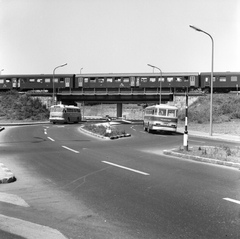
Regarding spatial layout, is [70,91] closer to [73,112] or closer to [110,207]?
[73,112]

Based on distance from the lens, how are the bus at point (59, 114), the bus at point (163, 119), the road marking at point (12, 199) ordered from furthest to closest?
the bus at point (59, 114) < the bus at point (163, 119) < the road marking at point (12, 199)

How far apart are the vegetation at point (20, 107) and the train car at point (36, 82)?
1.78 meters

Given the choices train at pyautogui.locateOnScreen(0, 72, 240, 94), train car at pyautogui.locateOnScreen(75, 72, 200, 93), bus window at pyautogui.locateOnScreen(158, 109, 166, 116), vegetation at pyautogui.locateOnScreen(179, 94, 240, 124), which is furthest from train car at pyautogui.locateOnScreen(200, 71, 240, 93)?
bus window at pyautogui.locateOnScreen(158, 109, 166, 116)

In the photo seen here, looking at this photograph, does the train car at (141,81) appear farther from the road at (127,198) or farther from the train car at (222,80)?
the road at (127,198)

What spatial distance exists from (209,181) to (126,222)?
3.76 metres

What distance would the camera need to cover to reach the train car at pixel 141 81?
5303cm

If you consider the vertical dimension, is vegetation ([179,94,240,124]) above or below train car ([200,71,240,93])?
below

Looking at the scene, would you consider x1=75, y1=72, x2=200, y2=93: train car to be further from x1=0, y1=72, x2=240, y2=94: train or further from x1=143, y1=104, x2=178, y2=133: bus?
x1=143, y1=104, x2=178, y2=133: bus

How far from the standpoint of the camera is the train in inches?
2050

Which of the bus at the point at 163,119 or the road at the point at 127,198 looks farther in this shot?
the bus at the point at 163,119

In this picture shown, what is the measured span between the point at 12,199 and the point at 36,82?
5531 cm

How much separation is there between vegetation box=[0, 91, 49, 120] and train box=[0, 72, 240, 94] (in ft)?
7.63

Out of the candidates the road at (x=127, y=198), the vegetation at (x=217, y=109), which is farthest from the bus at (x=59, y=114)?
the road at (x=127, y=198)

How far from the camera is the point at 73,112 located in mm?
45219
